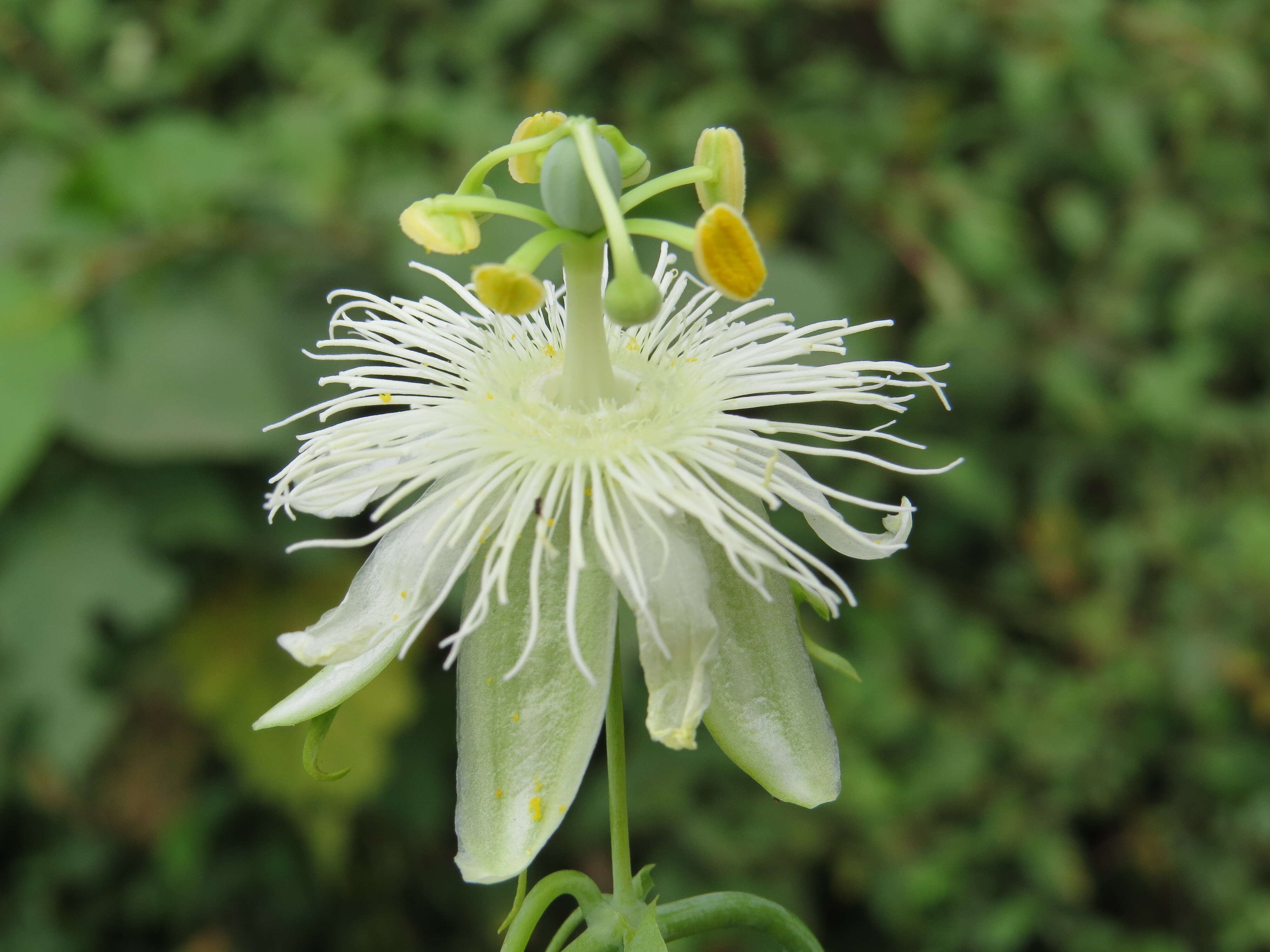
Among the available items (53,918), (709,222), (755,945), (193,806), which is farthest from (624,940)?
(53,918)

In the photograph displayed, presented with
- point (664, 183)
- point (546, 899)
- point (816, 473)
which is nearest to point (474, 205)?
point (664, 183)

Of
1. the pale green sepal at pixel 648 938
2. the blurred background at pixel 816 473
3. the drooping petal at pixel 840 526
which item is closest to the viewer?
the pale green sepal at pixel 648 938

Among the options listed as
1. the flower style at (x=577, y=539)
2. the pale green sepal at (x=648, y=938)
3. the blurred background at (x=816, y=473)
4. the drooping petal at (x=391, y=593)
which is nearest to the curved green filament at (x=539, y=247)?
the flower style at (x=577, y=539)

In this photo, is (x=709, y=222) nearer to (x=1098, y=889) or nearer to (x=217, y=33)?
(x=1098, y=889)

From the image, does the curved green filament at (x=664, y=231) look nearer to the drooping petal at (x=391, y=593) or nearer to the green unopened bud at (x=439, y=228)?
the green unopened bud at (x=439, y=228)

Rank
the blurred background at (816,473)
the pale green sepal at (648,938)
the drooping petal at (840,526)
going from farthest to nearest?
the blurred background at (816,473) < the drooping petal at (840,526) < the pale green sepal at (648,938)

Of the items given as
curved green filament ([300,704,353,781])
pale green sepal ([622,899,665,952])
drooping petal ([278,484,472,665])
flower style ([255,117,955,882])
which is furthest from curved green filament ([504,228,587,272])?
pale green sepal ([622,899,665,952])
